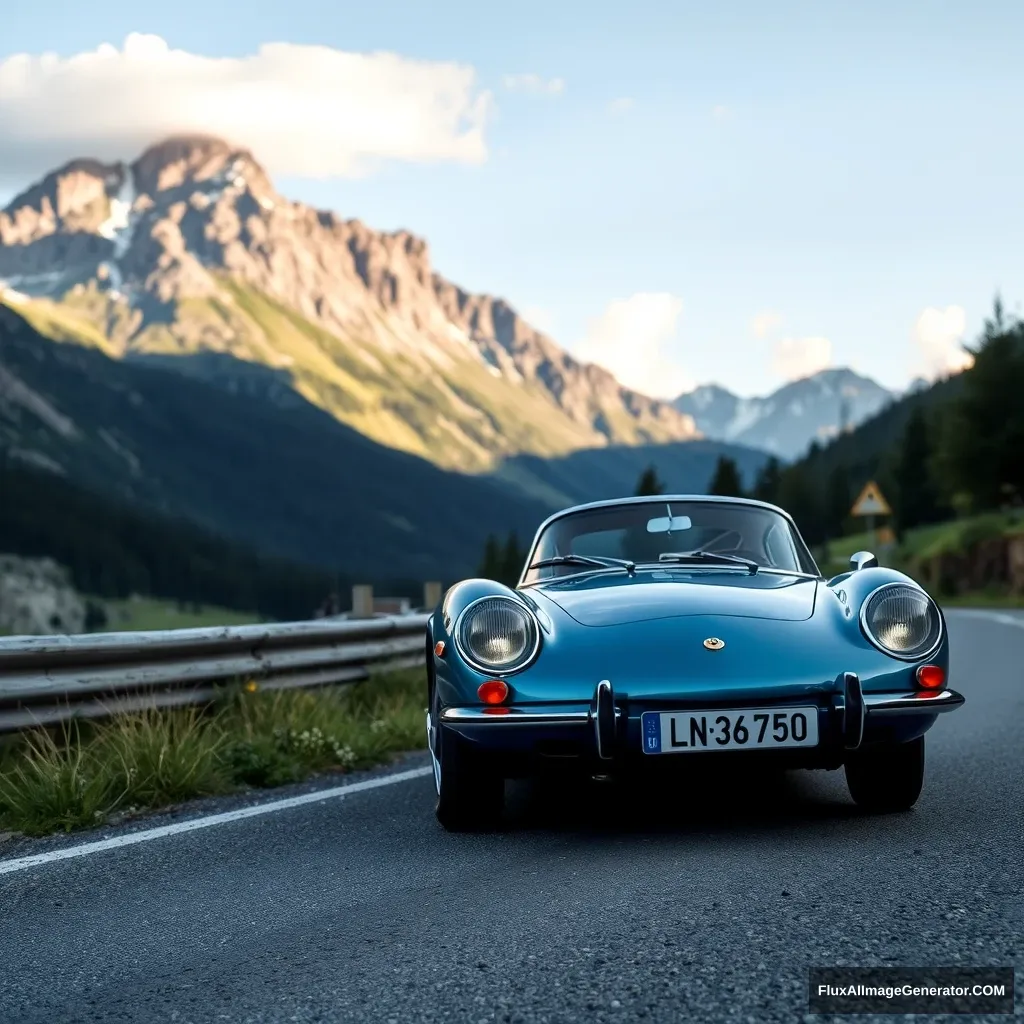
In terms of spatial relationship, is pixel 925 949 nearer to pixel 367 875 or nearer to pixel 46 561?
pixel 367 875

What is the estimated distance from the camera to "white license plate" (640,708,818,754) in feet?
13.6

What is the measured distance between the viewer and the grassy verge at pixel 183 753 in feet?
17.1

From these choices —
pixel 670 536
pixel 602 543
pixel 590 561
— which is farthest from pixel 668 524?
pixel 590 561

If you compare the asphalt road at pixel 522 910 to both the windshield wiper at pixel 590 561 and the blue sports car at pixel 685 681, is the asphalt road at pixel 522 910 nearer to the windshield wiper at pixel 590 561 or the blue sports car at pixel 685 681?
the blue sports car at pixel 685 681

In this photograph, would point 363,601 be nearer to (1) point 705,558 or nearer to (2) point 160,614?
(1) point 705,558

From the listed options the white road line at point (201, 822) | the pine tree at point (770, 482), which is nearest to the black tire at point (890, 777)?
the white road line at point (201, 822)

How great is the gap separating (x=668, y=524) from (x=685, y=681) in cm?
164

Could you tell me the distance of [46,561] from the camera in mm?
128250

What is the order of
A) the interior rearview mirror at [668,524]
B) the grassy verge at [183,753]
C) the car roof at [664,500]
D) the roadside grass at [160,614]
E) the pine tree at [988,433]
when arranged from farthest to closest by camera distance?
the roadside grass at [160,614]
the pine tree at [988,433]
the car roof at [664,500]
the interior rearview mirror at [668,524]
the grassy verge at [183,753]

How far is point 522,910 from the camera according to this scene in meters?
3.48

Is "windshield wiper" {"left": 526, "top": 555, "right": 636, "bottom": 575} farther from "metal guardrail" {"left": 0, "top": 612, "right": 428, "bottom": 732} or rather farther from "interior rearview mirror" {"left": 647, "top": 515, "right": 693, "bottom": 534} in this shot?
"metal guardrail" {"left": 0, "top": 612, "right": 428, "bottom": 732}

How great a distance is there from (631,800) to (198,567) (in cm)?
14513

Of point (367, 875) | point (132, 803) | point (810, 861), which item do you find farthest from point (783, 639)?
point (132, 803)

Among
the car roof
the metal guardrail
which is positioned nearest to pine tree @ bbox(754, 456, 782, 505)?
the metal guardrail
